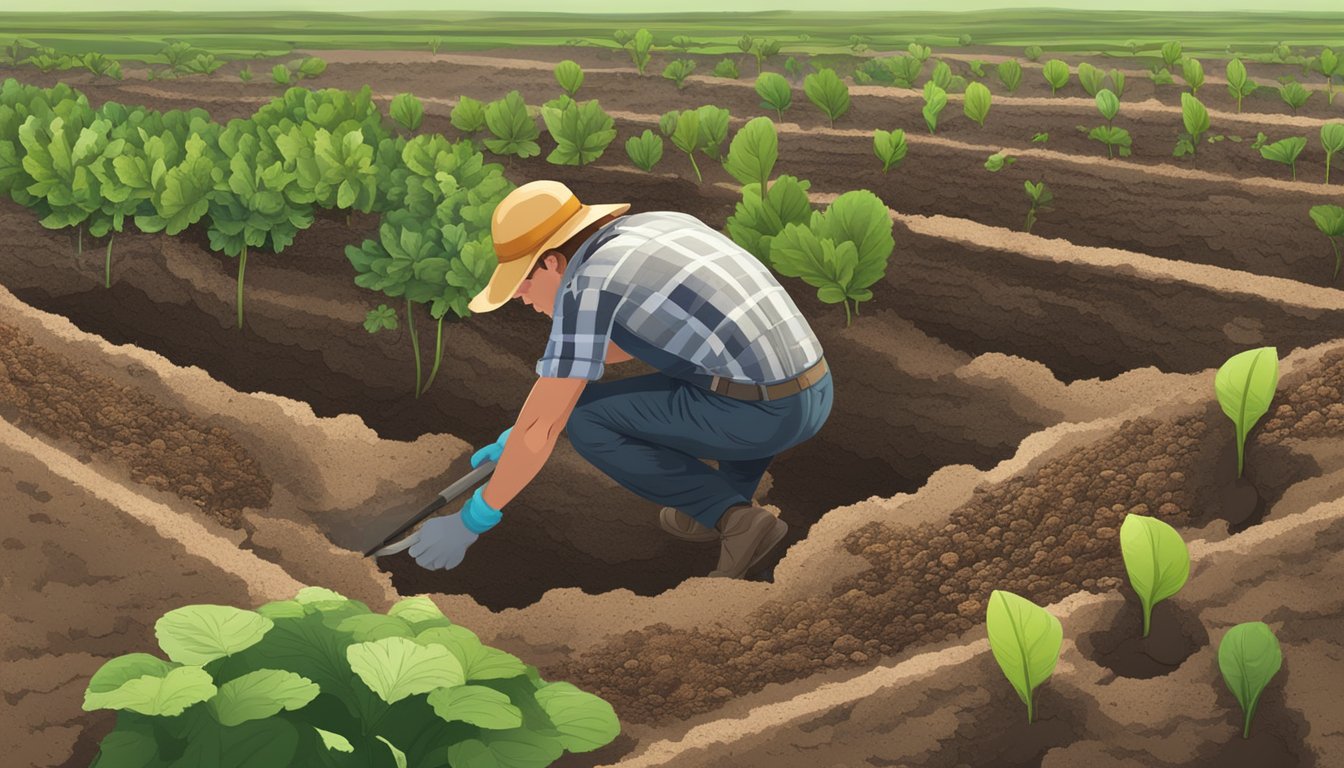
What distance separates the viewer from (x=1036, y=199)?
6.66 metres

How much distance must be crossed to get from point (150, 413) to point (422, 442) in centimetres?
89

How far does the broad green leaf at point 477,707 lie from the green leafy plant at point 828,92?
640cm

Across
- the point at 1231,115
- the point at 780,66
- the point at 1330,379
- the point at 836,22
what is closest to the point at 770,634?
the point at 1330,379

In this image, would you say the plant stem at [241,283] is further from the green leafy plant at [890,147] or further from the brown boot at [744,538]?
the green leafy plant at [890,147]

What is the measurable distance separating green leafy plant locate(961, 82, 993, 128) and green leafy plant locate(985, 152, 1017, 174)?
0.98 m

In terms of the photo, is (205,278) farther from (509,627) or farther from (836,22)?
(836,22)

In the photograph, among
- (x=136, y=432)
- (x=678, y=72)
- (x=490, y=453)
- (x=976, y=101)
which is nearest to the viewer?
(x=490, y=453)

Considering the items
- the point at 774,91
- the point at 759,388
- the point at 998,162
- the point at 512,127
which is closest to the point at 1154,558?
the point at 759,388

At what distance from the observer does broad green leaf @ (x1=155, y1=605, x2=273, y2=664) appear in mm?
2344

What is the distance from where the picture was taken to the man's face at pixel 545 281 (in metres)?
3.65

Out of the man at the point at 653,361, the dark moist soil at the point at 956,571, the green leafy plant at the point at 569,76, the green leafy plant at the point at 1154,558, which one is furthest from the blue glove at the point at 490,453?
the green leafy plant at the point at 569,76

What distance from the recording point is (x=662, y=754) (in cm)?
265

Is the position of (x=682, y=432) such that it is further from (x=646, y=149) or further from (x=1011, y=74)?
(x=1011, y=74)

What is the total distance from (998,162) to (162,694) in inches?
224
